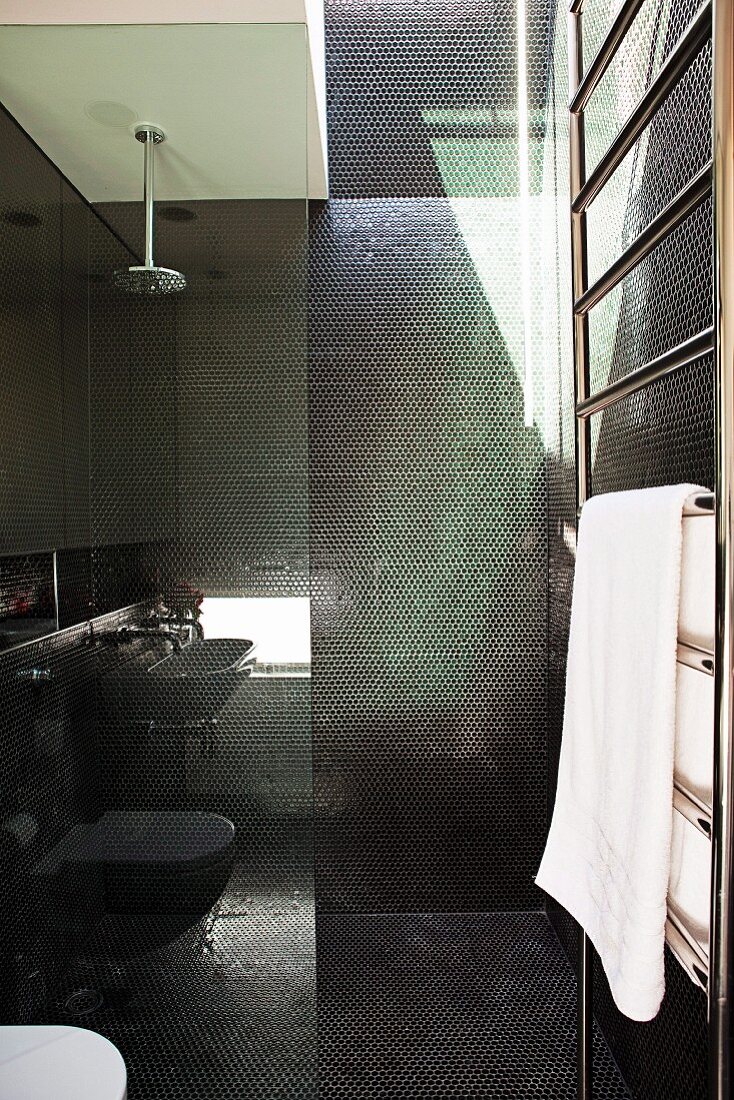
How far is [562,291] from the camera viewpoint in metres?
2.20

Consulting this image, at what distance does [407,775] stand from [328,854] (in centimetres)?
34

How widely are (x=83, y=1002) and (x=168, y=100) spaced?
192 centimetres

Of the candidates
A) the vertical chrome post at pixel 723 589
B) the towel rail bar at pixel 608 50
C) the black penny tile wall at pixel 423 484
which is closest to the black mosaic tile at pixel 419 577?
the black penny tile wall at pixel 423 484

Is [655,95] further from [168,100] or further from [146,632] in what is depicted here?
[146,632]

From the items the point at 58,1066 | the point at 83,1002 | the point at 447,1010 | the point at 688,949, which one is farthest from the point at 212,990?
the point at 688,949

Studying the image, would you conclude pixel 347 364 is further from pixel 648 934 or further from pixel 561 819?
pixel 648 934

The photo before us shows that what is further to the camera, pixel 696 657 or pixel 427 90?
pixel 427 90

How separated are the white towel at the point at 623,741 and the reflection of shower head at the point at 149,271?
98 cm

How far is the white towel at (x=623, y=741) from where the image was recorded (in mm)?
946

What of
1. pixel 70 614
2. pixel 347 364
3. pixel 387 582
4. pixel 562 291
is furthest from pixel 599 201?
pixel 70 614

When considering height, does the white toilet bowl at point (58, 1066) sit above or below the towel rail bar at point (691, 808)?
below

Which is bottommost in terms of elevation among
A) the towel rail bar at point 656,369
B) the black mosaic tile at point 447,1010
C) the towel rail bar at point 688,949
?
the black mosaic tile at point 447,1010

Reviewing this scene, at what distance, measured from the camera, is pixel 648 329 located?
1.50 meters

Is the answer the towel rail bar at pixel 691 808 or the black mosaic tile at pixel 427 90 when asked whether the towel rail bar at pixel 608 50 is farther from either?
the towel rail bar at pixel 691 808
